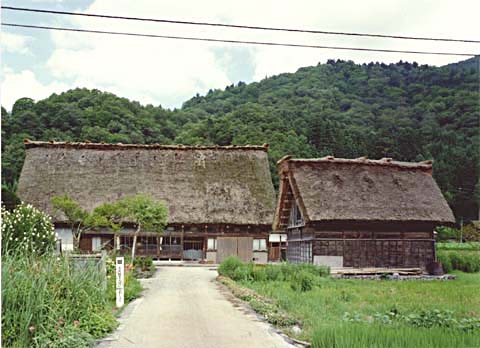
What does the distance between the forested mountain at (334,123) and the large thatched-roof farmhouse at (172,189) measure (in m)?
7.71

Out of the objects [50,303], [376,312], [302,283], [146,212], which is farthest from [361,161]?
[50,303]

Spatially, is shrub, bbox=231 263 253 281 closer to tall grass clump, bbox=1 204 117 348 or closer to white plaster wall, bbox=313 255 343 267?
white plaster wall, bbox=313 255 343 267

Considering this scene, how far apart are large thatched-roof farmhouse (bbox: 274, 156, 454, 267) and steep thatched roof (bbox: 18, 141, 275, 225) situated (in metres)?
6.12

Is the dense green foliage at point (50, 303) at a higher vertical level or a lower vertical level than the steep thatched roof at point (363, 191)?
lower

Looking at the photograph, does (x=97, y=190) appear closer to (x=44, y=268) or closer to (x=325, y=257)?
(x=325, y=257)

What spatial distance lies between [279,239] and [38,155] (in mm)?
15338

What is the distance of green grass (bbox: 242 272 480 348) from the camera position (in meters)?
6.52

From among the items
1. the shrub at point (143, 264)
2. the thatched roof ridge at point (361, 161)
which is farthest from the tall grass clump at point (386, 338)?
the thatched roof ridge at point (361, 161)

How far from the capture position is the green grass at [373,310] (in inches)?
257

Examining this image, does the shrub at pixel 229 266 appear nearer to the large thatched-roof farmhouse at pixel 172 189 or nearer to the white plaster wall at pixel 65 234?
the large thatched-roof farmhouse at pixel 172 189

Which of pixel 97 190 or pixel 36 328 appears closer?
pixel 36 328

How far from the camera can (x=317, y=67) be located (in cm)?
5944

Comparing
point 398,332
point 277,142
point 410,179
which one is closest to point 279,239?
point 410,179

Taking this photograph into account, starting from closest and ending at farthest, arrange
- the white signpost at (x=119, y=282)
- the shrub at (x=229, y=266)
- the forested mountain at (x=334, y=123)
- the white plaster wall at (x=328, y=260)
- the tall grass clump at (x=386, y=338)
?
the tall grass clump at (x=386, y=338) → the white signpost at (x=119, y=282) → the shrub at (x=229, y=266) → the white plaster wall at (x=328, y=260) → the forested mountain at (x=334, y=123)
